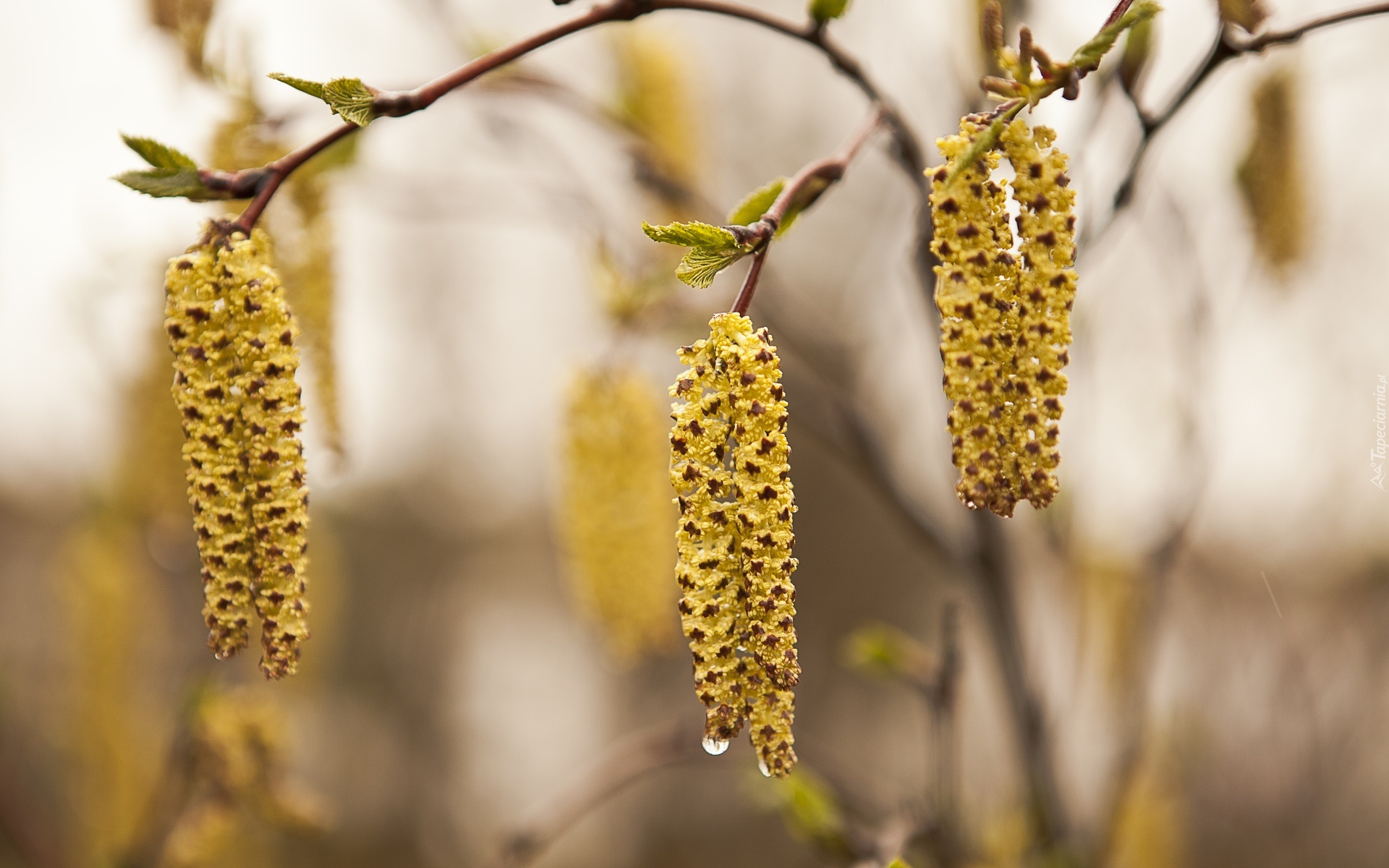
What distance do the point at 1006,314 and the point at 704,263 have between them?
0.64 feet

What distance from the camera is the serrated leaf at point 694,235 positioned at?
56 cm

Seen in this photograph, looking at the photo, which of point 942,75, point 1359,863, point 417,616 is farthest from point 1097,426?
point 417,616

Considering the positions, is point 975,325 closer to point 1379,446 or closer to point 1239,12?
point 1239,12

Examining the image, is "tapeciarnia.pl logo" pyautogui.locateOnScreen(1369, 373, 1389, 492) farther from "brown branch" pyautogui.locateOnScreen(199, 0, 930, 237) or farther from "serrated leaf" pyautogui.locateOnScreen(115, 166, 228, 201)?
"serrated leaf" pyautogui.locateOnScreen(115, 166, 228, 201)

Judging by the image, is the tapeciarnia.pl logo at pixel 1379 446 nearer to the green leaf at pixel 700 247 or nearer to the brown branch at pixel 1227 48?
the brown branch at pixel 1227 48

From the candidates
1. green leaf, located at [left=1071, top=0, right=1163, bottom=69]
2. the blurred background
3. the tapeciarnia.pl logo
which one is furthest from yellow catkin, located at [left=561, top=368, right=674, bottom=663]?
the tapeciarnia.pl logo

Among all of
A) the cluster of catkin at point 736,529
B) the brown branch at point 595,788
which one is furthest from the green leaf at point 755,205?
the brown branch at point 595,788

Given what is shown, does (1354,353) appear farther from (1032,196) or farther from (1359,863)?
(1032,196)

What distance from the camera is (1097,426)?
197cm

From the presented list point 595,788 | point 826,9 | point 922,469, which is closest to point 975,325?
point 826,9

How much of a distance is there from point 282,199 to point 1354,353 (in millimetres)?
2313

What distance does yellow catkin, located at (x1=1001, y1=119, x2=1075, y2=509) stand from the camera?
56 cm

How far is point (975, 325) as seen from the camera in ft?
1.85

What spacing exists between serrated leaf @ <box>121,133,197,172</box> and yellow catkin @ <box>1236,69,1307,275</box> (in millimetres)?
1460
